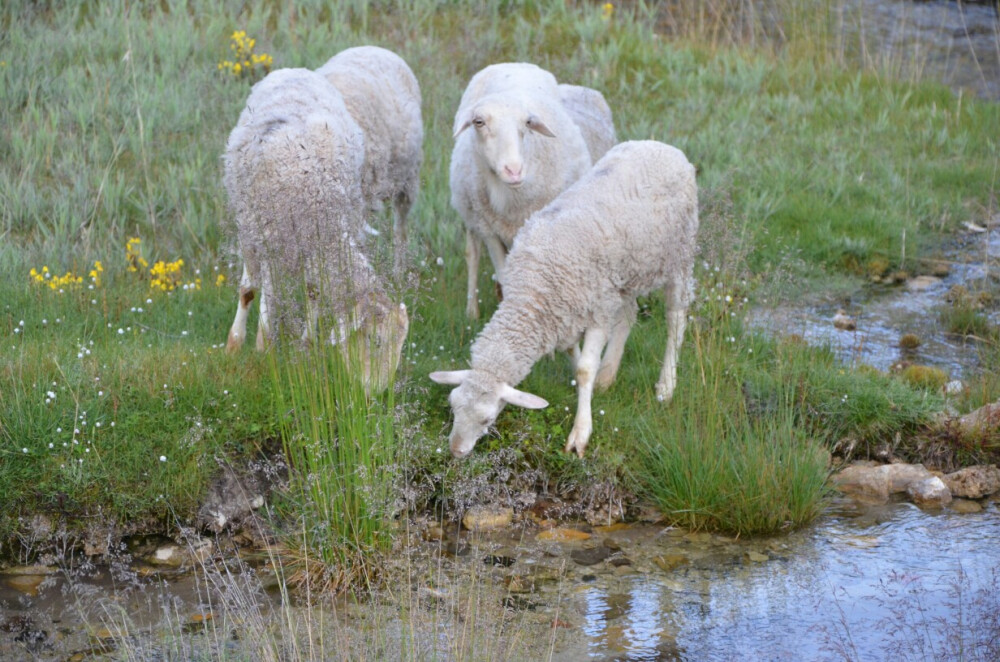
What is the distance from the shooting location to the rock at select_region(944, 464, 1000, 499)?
5.18m

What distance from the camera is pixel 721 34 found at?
13.9 meters

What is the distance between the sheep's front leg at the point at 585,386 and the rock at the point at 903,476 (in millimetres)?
1426

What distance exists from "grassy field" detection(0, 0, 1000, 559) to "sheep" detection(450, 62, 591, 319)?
0.41m

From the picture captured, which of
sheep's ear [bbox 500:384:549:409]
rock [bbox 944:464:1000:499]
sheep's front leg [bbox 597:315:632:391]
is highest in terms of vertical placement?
sheep's ear [bbox 500:384:549:409]

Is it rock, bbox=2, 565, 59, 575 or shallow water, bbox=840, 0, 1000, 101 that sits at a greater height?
shallow water, bbox=840, 0, 1000, 101

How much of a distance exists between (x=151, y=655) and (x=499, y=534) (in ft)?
5.33

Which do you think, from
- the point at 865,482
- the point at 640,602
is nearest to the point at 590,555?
the point at 640,602

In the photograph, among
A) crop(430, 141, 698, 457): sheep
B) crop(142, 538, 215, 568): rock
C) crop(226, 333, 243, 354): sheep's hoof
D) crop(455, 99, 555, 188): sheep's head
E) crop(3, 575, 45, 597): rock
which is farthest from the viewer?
crop(455, 99, 555, 188): sheep's head

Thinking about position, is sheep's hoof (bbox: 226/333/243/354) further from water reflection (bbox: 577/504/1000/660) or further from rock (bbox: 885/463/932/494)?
rock (bbox: 885/463/932/494)

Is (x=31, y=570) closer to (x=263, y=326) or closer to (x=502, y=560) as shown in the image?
(x=263, y=326)

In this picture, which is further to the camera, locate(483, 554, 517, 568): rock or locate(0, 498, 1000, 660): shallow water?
locate(483, 554, 517, 568): rock

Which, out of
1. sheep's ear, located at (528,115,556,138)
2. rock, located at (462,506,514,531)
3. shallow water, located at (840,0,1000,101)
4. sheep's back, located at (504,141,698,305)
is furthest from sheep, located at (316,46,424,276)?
shallow water, located at (840,0,1000,101)

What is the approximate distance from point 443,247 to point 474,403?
2.92 m

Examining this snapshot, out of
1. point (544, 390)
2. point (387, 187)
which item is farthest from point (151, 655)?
point (387, 187)
